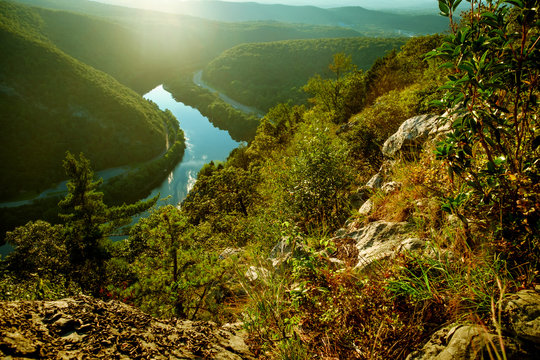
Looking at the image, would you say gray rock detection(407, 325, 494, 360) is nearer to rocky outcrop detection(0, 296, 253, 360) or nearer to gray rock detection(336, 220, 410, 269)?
gray rock detection(336, 220, 410, 269)

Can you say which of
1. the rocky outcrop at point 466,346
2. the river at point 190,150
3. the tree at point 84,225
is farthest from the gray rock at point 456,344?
the river at point 190,150

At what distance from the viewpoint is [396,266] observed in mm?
3053

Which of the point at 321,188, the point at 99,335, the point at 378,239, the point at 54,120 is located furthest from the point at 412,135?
the point at 54,120

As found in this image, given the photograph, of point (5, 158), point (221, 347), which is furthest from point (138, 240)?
point (5, 158)

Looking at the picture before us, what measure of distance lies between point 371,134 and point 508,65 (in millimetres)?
8480

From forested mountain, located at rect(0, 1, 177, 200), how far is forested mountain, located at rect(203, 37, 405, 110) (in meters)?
51.7

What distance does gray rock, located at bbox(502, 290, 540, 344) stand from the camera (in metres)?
1.88

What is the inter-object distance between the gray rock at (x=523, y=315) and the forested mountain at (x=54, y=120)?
93800mm

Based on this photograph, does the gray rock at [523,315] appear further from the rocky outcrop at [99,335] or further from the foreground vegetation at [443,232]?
the rocky outcrop at [99,335]

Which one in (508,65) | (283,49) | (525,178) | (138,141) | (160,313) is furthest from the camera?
(283,49)

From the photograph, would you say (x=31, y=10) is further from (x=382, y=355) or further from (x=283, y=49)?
(x=382, y=355)

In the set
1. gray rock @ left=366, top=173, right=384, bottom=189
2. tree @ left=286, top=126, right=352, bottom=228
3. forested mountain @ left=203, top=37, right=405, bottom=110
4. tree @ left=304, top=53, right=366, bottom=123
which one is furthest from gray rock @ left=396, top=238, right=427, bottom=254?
forested mountain @ left=203, top=37, right=405, bottom=110

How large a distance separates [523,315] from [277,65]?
159 metres

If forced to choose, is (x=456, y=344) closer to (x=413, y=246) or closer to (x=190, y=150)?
(x=413, y=246)
